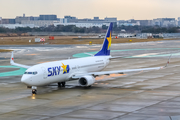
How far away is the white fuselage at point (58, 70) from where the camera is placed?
35.3 metres

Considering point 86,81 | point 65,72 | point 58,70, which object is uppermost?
point 58,70

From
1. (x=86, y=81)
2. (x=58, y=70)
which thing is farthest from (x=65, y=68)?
(x=86, y=81)

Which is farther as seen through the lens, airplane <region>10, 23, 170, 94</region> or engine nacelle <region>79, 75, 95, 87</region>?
engine nacelle <region>79, 75, 95, 87</region>

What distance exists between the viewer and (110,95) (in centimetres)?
3544

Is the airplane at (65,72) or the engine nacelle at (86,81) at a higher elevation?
the airplane at (65,72)

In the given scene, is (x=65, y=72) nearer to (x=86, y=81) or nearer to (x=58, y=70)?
(x=58, y=70)

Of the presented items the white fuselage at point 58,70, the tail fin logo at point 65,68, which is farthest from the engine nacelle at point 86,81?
the tail fin logo at point 65,68

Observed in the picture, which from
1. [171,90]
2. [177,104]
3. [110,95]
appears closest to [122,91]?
[110,95]

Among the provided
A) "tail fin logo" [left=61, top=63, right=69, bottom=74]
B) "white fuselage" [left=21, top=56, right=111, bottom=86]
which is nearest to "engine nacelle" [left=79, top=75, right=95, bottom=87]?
"white fuselage" [left=21, top=56, right=111, bottom=86]

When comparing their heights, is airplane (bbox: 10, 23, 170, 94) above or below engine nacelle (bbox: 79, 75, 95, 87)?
above

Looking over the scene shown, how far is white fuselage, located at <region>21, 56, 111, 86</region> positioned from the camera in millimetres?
35281

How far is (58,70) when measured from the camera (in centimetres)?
3781

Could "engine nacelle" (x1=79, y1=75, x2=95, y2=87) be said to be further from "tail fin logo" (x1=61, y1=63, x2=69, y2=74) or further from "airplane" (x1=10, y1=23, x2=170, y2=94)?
"tail fin logo" (x1=61, y1=63, x2=69, y2=74)

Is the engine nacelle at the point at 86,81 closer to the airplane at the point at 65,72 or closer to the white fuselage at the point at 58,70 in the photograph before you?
the airplane at the point at 65,72
